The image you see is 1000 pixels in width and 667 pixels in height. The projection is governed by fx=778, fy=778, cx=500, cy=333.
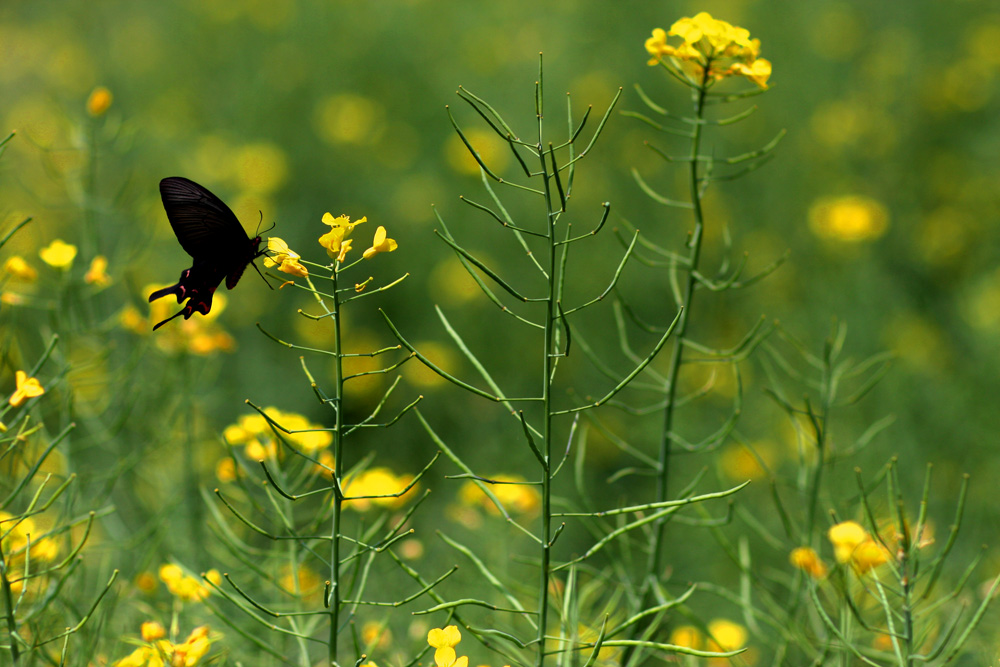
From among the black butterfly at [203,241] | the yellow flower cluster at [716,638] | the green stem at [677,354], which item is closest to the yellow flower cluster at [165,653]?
the black butterfly at [203,241]

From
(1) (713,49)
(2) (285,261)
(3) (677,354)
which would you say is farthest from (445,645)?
(1) (713,49)

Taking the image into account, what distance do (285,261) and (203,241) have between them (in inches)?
16.5

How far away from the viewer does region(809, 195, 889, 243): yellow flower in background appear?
3.99 meters

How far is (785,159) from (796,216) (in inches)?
21.4

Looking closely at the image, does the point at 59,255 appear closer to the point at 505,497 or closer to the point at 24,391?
the point at 24,391

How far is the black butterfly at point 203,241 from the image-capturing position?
1.38m

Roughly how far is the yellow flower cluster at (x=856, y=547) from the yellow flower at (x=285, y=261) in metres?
1.02

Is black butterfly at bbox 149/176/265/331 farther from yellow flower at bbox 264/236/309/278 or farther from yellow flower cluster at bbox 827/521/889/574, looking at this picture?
yellow flower cluster at bbox 827/521/889/574

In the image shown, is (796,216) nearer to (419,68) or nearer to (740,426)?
(740,426)

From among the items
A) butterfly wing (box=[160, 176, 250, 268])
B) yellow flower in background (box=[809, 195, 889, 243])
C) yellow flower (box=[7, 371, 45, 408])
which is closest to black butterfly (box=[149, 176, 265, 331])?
butterfly wing (box=[160, 176, 250, 268])

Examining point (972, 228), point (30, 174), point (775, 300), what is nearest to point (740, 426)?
point (775, 300)

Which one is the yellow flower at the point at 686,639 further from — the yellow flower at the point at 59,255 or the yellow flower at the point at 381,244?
the yellow flower at the point at 59,255

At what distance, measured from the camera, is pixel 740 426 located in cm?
394

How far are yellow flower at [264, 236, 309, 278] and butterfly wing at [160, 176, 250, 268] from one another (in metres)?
0.25
